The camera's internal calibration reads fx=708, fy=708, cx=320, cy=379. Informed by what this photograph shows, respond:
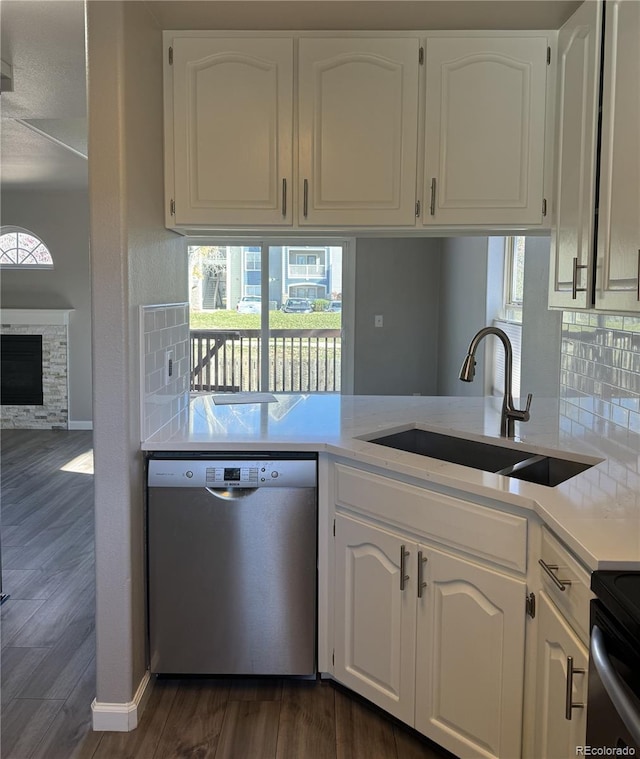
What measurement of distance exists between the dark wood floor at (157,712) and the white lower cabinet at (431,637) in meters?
0.11

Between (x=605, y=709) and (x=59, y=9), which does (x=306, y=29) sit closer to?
(x=59, y=9)

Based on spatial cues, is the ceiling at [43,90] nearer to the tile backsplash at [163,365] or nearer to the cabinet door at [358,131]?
the cabinet door at [358,131]

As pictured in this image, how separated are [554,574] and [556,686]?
10.3 inches

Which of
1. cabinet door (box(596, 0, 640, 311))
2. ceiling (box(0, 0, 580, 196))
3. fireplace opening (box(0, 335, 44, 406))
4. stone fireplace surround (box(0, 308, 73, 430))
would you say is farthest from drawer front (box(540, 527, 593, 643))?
fireplace opening (box(0, 335, 44, 406))

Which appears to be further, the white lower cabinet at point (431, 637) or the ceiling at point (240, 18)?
the ceiling at point (240, 18)

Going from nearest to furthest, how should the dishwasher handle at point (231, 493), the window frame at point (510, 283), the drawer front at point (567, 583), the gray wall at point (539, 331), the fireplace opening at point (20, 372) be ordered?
the drawer front at point (567, 583) → the dishwasher handle at point (231, 493) → the gray wall at point (539, 331) → the window frame at point (510, 283) → the fireplace opening at point (20, 372)

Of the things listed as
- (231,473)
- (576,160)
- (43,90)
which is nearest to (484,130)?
(576,160)

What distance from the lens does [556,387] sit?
3.13 meters

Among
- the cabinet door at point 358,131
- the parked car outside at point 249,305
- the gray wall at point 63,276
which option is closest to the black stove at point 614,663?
the cabinet door at point 358,131

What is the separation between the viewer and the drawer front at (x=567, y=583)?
1.41m

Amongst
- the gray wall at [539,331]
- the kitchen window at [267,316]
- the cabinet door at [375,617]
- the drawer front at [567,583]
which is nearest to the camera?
the drawer front at [567,583]

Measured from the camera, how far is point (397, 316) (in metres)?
6.68

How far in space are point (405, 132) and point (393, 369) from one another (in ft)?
14.2

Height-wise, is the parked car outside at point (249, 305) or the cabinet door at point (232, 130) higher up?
the cabinet door at point (232, 130)
